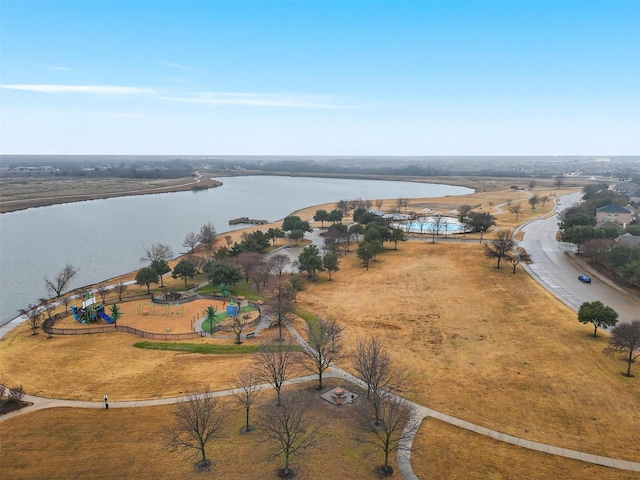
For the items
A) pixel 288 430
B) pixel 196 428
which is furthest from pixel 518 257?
pixel 196 428

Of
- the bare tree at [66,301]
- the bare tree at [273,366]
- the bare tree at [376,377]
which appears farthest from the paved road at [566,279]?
the bare tree at [66,301]

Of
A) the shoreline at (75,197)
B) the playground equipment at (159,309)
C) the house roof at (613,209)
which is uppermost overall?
the house roof at (613,209)

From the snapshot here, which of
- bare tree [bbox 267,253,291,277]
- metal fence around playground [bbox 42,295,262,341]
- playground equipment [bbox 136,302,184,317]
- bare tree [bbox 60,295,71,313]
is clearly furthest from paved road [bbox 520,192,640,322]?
bare tree [bbox 60,295,71,313]

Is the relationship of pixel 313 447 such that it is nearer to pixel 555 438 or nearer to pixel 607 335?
pixel 555 438

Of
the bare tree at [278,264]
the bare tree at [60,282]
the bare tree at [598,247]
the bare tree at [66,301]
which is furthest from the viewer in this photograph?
the bare tree at [278,264]

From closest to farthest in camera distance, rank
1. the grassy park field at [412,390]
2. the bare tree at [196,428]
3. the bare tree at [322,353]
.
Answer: the bare tree at [196,428]
the grassy park field at [412,390]
the bare tree at [322,353]

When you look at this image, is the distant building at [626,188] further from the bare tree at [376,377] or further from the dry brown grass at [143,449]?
the dry brown grass at [143,449]
